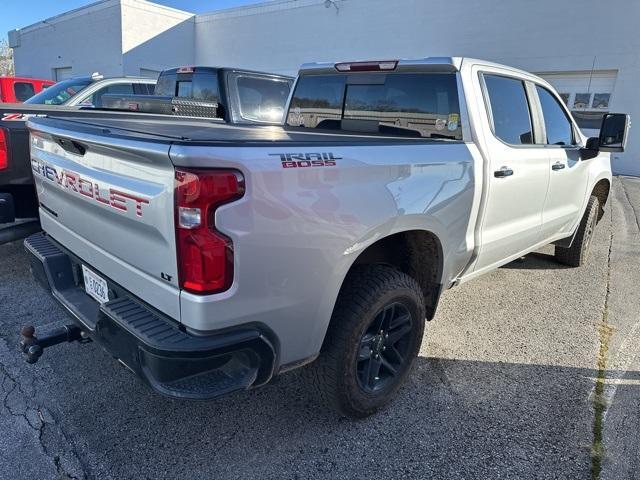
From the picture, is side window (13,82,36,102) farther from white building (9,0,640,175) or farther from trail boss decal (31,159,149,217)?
white building (9,0,640,175)

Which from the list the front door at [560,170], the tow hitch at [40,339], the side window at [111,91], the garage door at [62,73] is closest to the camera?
the tow hitch at [40,339]

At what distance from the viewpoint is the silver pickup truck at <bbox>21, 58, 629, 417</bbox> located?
1.82 m

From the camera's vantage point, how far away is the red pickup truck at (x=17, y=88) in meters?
11.2

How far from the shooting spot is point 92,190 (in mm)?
2232

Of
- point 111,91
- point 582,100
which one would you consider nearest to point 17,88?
point 111,91

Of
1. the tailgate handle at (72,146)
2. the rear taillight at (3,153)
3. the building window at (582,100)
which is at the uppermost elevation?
the building window at (582,100)

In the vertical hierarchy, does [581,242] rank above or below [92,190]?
below

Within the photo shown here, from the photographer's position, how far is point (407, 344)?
2.87m

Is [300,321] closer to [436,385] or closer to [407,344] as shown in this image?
[407,344]

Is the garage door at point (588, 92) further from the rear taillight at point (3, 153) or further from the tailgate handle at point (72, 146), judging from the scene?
the tailgate handle at point (72, 146)

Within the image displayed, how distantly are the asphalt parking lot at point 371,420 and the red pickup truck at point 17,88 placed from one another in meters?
9.66

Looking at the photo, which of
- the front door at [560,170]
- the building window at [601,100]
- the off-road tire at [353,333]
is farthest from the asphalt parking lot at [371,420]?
the building window at [601,100]

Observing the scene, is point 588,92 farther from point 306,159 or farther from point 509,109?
point 306,159

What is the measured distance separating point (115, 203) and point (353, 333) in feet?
4.08
